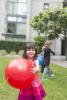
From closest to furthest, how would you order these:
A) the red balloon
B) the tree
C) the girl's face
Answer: the red balloon
the girl's face
the tree

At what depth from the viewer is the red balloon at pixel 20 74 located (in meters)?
2.85

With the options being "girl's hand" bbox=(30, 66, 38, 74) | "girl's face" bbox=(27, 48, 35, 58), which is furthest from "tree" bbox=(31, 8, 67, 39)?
"girl's hand" bbox=(30, 66, 38, 74)

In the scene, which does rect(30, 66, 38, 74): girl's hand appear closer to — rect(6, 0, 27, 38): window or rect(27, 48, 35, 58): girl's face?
rect(27, 48, 35, 58): girl's face

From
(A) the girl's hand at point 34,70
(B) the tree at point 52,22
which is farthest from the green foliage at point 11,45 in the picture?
(A) the girl's hand at point 34,70

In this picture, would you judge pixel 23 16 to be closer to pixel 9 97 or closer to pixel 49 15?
pixel 49 15

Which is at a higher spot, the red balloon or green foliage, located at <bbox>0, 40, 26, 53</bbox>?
the red balloon

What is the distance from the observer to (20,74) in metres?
2.85

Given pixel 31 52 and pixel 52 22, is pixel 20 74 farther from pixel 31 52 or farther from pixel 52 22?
pixel 52 22

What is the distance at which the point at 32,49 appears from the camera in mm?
3156

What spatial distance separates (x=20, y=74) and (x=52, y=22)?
15036mm

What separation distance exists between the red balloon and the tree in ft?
45.4

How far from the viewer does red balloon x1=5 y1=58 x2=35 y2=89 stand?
112 inches

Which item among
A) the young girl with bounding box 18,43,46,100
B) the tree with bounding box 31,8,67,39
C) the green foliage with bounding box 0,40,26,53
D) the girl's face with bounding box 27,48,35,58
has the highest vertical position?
the tree with bounding box 31,8,67,39

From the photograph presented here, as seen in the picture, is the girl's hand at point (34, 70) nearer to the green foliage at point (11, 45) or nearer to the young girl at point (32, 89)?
the young girl at point (32, 89)
